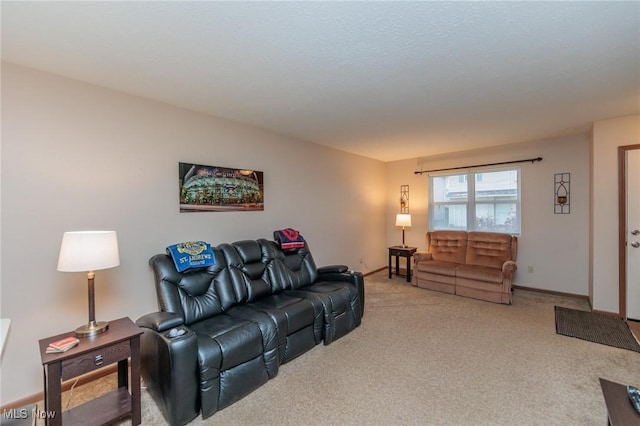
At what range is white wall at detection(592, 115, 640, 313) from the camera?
11.3 ft

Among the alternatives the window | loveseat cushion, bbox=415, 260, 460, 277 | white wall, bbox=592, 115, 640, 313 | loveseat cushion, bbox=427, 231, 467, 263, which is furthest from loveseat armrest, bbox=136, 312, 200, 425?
the window

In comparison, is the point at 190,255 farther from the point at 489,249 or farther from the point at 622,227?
the point at 622,227

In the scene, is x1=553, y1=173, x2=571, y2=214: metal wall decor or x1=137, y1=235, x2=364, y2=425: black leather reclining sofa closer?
x1=137, y1=235, x2=364, y2=425: black leather reclining sofa

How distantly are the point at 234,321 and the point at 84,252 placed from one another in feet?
3.74

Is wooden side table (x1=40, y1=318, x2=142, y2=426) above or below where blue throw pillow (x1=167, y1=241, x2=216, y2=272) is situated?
below

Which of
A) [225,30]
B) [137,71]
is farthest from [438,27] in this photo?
[137,71]

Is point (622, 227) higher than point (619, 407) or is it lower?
higher

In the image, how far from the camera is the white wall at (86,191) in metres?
2.05

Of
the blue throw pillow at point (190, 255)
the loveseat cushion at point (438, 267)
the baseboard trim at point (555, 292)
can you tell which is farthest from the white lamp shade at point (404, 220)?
the blue throw pillow at point (190, 255)

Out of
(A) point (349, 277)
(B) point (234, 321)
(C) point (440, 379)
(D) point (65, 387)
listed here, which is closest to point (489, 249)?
(A) point (349, 277)

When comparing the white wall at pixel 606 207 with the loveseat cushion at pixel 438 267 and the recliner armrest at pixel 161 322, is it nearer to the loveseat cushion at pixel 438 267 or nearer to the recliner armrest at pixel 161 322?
the loveseat cushion at pixel 438 267

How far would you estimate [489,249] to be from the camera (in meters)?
4.61

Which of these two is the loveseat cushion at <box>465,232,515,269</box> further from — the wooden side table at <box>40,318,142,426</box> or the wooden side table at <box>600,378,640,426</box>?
the wooden side table at <box>40,318,142,426</box>

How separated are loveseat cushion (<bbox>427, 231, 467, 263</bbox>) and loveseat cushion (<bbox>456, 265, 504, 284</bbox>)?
0.42m
